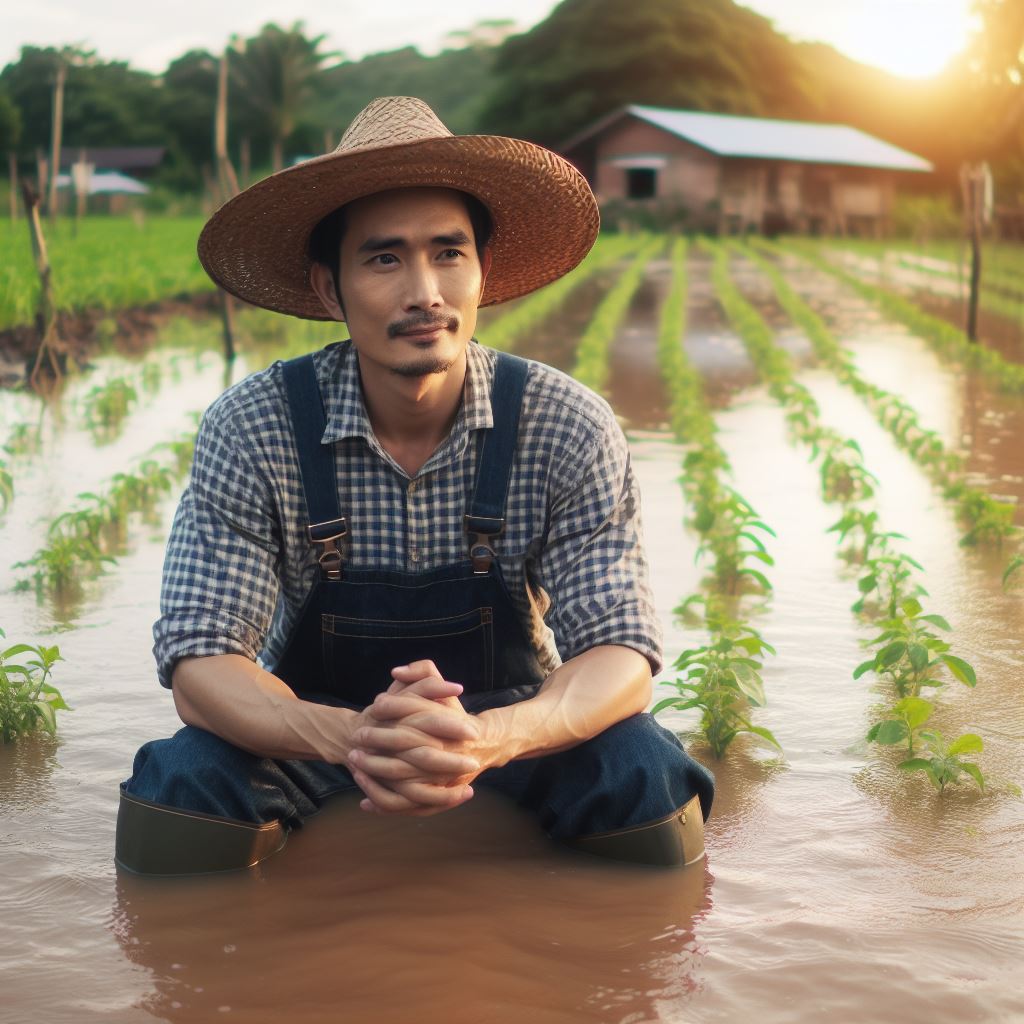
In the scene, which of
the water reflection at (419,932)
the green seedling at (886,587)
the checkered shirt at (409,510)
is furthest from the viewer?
the green seedling at (886,587)

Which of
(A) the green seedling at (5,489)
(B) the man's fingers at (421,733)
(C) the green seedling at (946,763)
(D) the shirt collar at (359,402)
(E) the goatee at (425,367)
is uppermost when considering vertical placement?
(E) the goatee at (425,367)

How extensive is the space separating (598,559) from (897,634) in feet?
3.80

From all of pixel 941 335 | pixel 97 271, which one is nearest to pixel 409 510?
pixel 941 335

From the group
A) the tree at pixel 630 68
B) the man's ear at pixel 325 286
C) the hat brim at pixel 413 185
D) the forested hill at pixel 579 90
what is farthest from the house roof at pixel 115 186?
the man's ear at pixel 325 286

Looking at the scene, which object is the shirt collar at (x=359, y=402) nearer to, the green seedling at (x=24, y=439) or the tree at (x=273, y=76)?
the green seedling at (x=24, y=439)

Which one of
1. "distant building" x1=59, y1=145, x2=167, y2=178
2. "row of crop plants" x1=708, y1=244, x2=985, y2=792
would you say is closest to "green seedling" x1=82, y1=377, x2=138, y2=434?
"row of crop plants" x1=708, y1=244, x2=985, y2=792

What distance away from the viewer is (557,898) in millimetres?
2627

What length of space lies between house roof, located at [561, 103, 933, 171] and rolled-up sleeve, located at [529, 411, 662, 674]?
30977 mm

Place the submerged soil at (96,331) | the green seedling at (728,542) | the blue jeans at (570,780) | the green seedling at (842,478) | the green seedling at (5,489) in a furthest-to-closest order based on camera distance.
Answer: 1. the submerged soil at (96,331)
2. the green seedling at (842,478)
3. the green seedling at (5,489)
4. the green seedling at (728,542)
5. the blue jeans at (570,780)

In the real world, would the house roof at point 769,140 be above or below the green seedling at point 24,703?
above

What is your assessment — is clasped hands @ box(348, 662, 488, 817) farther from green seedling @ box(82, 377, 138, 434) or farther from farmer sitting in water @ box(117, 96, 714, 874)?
green seedling @ box(82, 377, 138, 434)

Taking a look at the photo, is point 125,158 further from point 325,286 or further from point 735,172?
point 325,286

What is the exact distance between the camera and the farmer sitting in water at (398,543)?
8.73 ft

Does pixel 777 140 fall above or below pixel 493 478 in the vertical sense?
above
